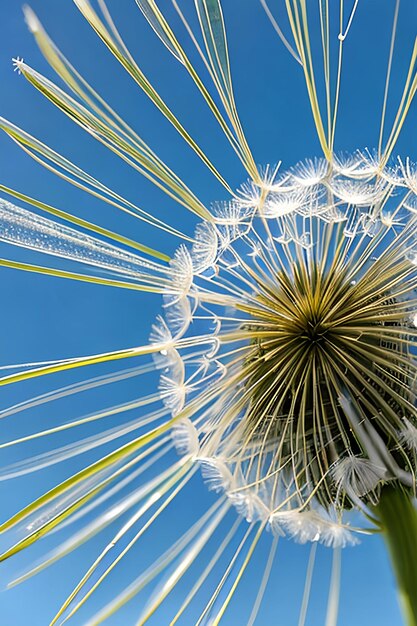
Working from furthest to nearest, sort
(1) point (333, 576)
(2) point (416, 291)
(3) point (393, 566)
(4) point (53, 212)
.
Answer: (1) point (333, 576) < (2) point (416, 291) < (4) point (53, 212) < (3) point (393, 566)

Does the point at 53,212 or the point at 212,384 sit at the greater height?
the point at 53,212

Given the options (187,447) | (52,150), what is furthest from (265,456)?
(52,150)

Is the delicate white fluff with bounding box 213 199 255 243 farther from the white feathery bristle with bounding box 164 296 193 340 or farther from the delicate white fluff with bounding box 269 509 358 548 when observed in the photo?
the delicate white fluff with bounding box 269 509 358 548

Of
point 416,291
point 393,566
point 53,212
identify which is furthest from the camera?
point 416,291

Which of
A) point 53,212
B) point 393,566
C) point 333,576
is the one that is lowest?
point 333,576

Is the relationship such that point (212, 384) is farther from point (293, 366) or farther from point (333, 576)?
point (333, 576)

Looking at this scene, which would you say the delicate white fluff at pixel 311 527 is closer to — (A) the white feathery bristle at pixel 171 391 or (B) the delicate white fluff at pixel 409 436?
(B) the delicate white fluff at pixel 409 436
